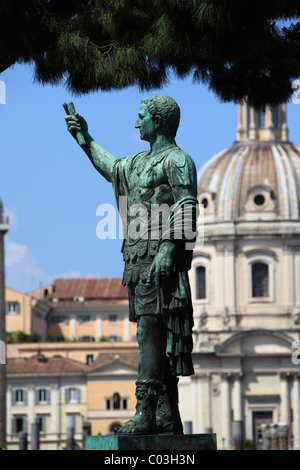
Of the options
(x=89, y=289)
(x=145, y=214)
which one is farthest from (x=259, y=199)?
(x=145, y=214)

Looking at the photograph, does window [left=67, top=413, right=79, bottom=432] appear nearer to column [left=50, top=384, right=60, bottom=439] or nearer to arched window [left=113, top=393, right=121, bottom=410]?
column [left=50, top=384, right=60, bottom=439]

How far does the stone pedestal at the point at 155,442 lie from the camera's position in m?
8.07

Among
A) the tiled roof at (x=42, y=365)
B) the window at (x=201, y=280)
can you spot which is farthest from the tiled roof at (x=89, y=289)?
the window at (x=201, y=280)

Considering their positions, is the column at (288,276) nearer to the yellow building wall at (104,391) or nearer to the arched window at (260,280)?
the arched window at (260,280)

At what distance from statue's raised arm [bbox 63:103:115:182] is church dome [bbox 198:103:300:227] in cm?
7267

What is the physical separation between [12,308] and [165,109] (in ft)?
310

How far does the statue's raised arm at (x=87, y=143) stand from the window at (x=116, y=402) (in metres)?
74.1

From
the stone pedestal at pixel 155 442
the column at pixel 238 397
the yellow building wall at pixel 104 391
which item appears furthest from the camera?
the yellow building wall at pixel 104 391

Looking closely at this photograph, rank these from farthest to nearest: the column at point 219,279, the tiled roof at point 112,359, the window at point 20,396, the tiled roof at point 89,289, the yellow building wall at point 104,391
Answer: the tiled roof at point 89,289 < the window at point 20,396 < the yellow building wall at point 104,391 < the tiled roof at point 112,359 < the column at point 219,279

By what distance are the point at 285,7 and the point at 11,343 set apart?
276 ft

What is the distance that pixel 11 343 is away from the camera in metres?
93.5

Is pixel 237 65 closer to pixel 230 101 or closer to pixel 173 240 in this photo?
pixel 230 101
